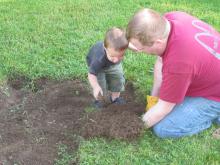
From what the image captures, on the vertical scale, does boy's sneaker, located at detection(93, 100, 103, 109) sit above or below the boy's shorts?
below

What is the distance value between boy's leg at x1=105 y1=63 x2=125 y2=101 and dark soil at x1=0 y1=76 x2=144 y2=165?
0.50 feet

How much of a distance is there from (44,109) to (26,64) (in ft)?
3.01

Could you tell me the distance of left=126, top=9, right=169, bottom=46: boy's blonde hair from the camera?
12.1 ft

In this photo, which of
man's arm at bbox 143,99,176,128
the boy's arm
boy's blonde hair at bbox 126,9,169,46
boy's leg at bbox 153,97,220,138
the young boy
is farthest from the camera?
the boy's arm

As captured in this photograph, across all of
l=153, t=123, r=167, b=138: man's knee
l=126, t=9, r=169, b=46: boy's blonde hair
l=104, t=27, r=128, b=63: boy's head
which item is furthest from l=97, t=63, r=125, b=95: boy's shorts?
l=126, t=9, r=169, b=46: boy's blonde hair

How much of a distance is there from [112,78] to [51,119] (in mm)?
705

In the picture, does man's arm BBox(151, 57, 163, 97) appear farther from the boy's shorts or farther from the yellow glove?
the boy's shorts

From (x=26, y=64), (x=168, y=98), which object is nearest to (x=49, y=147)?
(x=168, y=98)

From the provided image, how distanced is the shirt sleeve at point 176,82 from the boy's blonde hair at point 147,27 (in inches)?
12.0

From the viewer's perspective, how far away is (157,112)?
4164 millimetres

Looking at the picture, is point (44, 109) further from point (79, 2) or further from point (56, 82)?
point (79, 2)

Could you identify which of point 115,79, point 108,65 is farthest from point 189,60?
point 115,79

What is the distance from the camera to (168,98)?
402cm

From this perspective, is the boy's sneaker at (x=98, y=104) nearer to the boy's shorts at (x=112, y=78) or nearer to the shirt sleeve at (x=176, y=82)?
the boy's shorts at (x=112, y=78)
